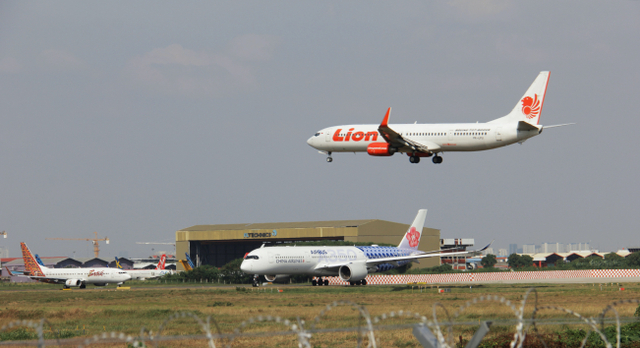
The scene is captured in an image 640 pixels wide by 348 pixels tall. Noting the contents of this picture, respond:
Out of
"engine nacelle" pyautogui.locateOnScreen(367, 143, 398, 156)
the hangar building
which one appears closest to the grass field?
"engine nacelle" pyautogui.locateOnScreen(367, 143, 398, 156)

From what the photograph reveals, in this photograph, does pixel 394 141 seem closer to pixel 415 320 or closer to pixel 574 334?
pixel 415 320

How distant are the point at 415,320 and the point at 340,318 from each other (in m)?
3.24

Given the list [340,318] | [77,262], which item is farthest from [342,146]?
[77,262]

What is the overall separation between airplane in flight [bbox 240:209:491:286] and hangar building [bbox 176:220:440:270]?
160 feet

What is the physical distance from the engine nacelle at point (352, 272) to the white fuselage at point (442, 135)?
34.4 feet

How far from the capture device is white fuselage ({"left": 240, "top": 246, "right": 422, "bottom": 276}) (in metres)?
54.4

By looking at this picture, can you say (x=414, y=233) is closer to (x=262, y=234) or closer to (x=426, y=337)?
(x=262, y=234)

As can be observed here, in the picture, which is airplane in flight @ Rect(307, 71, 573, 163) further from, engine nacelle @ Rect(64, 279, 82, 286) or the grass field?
engine nacelle @ Rect(64, 279, 82, 286)

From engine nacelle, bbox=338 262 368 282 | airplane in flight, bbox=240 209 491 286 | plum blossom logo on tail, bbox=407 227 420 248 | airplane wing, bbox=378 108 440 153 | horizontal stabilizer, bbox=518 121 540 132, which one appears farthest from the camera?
plum blossom logo on tail, bbox=407 227 420 248

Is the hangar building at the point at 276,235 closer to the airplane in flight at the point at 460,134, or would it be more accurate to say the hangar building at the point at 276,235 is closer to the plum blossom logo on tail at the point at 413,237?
the plum blossom logo on tail at the point at 413,237

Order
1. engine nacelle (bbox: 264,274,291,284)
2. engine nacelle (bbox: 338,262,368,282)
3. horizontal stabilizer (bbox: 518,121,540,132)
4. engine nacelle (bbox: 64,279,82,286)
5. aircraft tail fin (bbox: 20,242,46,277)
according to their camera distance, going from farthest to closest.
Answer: aircraft tail fin (bbox: 20,242,46,277) → engine nacelle (bbox: 64,279,82,286) → engine nacelle (bbox: 264,274,291,284) → engine nacelle (bbox: 338,262,368,282) → horizontal stabilizer (bbox: 518,121,540,132)

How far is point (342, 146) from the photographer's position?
5191cm

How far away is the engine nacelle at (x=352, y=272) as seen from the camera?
56656mm

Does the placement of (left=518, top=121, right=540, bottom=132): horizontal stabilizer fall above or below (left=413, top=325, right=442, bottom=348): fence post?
above
